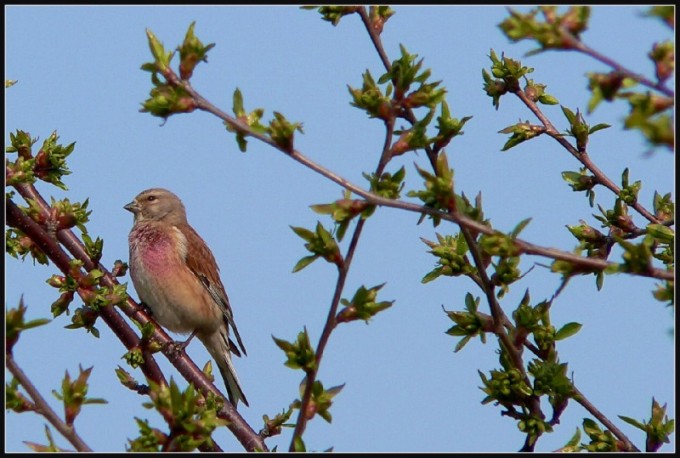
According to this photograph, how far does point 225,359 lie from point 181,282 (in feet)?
2.75

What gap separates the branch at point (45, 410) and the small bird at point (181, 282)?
15.9 ft

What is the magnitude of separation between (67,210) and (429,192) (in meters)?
2.70

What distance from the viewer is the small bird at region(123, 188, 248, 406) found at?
8992 mm

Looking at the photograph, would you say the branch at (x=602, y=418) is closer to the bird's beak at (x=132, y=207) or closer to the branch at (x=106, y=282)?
the branch at (x=106, y=282)

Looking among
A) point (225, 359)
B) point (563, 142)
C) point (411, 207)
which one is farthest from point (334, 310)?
point (225, 359)

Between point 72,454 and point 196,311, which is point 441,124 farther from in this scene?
point 196,311

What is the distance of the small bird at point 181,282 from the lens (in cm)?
899

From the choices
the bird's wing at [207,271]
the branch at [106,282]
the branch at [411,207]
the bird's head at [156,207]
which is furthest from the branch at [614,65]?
the bird's head at [156,207]

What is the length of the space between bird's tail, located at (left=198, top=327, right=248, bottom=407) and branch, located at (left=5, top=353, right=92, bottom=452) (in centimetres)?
468

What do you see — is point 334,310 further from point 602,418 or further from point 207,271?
Answer: point 207,271

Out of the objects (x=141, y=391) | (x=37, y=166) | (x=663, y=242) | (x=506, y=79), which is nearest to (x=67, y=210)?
(x=37, y=166)

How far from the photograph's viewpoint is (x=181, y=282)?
361 inches

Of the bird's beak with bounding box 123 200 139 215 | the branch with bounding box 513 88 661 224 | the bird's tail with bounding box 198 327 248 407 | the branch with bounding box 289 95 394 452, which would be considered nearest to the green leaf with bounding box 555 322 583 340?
the branch with bounding box 513 88 661 224

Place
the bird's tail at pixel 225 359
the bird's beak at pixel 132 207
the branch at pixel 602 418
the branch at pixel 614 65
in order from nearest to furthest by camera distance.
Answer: the branch at pixel 614 65
the branch at pixel 602 418
the bird's tail at pixel 225 359
the bird's beak at pixel 132 207
